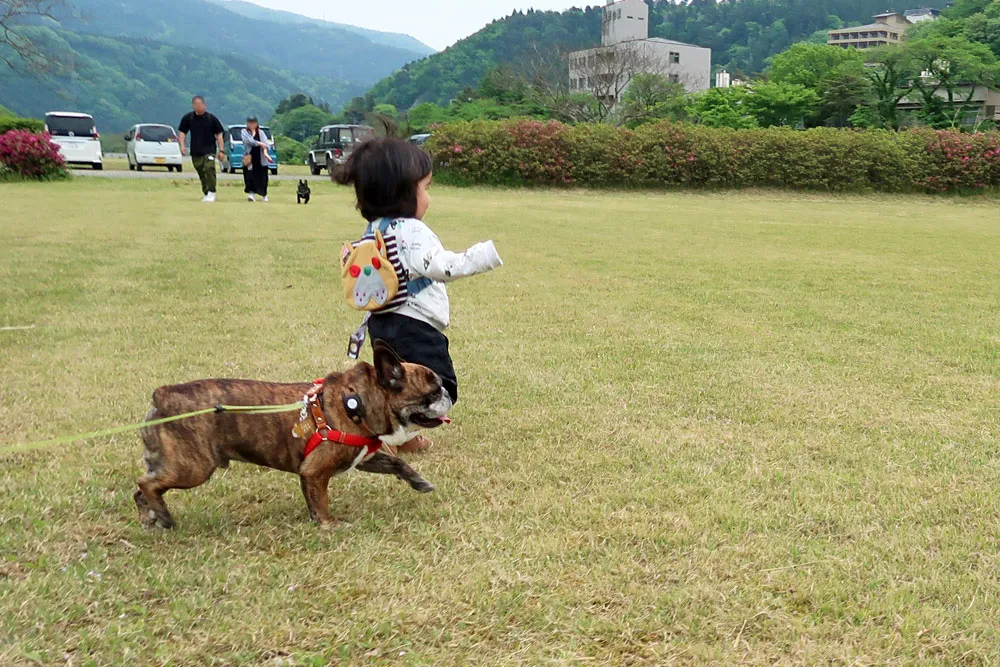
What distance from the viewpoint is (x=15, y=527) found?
109 inches

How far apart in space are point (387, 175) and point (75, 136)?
26.0 m

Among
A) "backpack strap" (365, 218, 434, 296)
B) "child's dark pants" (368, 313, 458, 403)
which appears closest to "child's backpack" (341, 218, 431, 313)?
"backpack strap" (365, 218, 434, 296)

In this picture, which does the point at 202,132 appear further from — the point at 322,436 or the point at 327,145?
the point at 327,145

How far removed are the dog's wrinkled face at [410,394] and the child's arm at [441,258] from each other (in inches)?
17.0

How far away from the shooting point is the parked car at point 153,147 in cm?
2586

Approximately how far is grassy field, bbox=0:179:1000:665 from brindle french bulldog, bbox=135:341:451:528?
0.21 metres

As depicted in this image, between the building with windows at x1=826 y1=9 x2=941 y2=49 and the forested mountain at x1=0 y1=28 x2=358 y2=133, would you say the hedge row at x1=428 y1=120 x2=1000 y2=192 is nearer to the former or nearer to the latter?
the forested mountain at x1=0 y1=28 x2=358 y2=133

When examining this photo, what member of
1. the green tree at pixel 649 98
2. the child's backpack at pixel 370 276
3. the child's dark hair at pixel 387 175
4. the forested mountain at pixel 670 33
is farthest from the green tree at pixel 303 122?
the child's backpack at pixel 370 276

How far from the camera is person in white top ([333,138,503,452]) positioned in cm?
303

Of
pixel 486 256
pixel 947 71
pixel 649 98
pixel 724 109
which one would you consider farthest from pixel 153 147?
pixel 947 71

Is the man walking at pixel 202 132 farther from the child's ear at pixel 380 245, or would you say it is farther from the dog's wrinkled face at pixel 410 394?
the dog's wrinkled face at pixel 410 394

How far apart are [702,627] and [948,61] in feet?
174

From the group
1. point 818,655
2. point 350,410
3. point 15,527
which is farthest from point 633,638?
point 15,527

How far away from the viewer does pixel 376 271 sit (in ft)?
10.1
